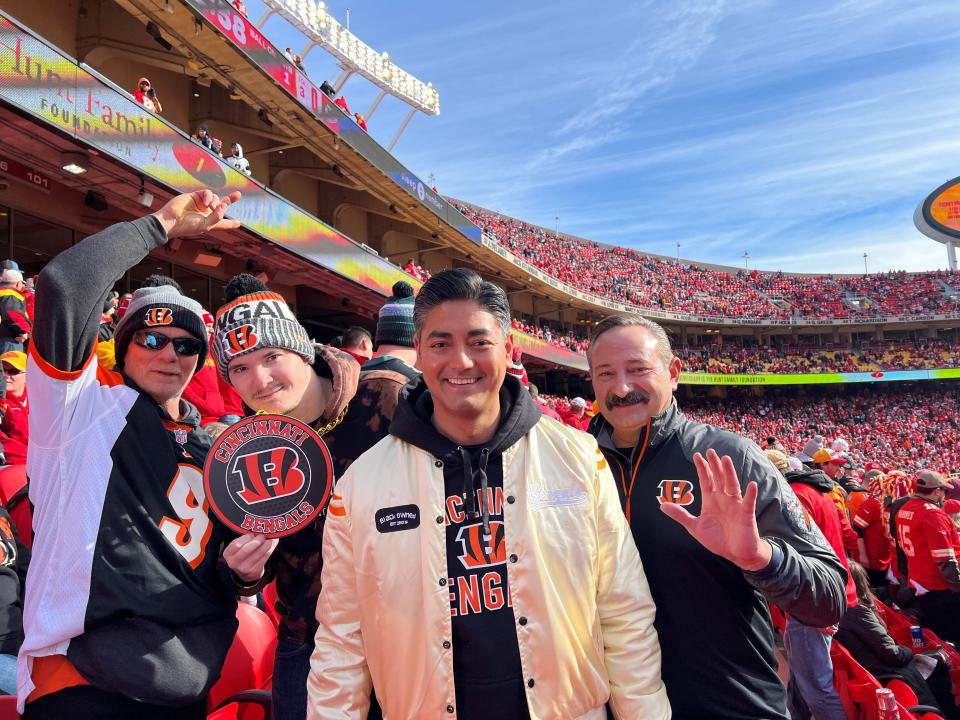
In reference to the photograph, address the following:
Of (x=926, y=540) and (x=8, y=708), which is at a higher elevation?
(x=8, y=708)

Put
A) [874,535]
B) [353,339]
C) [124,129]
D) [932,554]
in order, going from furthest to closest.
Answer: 1. [124,129]
2. [874,535]
3. [353,339]
4. [932,554]

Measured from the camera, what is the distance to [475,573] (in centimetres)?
165

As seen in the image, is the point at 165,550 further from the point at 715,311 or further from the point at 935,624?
the point at 715,311

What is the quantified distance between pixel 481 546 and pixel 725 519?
0.65 meters

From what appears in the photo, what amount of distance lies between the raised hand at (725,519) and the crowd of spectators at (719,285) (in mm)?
37822

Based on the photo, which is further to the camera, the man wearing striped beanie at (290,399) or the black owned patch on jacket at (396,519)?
the man wearing striped beanie at (290,399)

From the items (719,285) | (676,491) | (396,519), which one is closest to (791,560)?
(676,491)

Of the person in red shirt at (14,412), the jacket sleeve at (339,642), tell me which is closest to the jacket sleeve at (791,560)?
the jacket sleeve at (339,642)

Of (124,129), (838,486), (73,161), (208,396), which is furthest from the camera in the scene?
(124,129)

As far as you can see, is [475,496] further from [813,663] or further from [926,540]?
[926,540]

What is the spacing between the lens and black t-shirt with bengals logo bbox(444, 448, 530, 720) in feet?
5.25

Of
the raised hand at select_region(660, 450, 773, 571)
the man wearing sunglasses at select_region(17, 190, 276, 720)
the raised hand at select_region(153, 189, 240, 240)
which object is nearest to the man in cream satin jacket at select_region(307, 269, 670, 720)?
the raised hand at select_region(660, 450, 773, 571)

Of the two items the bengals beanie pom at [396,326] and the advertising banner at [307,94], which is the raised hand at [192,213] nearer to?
the bengals beanie pom at [396,326]

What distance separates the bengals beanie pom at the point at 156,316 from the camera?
2010 mm
